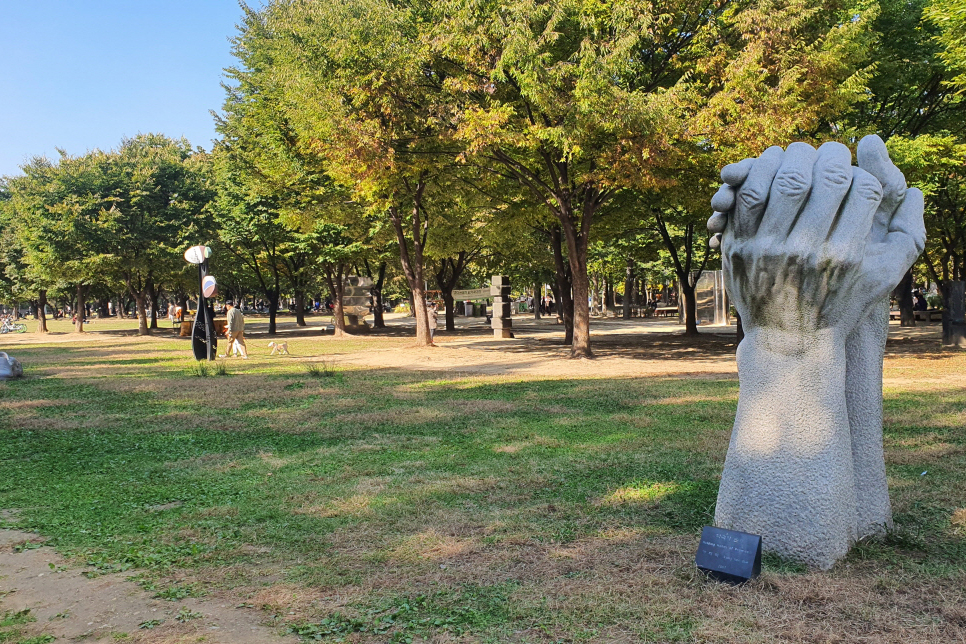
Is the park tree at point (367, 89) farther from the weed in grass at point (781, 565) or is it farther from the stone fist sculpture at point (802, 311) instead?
the weed in grass at point (781, 565)

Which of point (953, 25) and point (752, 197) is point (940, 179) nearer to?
point (953, 25)

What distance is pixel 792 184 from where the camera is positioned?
4.25 meters

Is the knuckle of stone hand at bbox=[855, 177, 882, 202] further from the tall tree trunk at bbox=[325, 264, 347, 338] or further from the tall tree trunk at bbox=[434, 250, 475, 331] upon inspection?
the tall tree trunk at bbox=[434, 250, 475, 331]

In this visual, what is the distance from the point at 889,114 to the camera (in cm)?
2092

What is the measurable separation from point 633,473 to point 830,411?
255 centimetres

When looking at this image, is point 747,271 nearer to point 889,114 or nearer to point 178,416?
point 178,416

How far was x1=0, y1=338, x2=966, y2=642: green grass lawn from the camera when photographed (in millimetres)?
3879

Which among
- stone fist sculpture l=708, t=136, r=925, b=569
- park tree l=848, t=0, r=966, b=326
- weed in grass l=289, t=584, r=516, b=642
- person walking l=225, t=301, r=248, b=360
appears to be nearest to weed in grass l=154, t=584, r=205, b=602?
weed in grass l=289, t=584, r=516, b=642

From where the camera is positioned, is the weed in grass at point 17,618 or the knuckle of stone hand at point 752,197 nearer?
the weed in grass at point 17,618

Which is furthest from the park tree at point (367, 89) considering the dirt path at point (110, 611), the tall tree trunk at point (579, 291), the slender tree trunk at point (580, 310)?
the dirt path at point (110, 611)

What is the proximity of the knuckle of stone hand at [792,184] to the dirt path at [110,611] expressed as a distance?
350cm

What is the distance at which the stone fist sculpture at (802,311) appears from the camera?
427 cm

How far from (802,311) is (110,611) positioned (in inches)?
165

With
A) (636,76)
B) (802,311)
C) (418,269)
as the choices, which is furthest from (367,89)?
(802,311)
